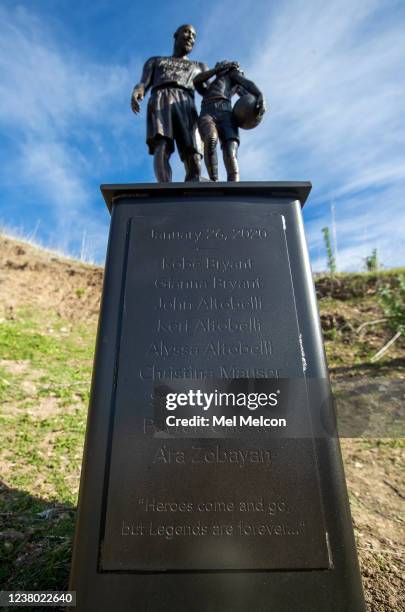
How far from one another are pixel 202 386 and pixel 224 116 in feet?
8.16

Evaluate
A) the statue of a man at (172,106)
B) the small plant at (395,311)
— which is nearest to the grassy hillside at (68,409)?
the small plant at (395,311)

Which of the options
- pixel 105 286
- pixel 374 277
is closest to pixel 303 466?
pixel 105 286

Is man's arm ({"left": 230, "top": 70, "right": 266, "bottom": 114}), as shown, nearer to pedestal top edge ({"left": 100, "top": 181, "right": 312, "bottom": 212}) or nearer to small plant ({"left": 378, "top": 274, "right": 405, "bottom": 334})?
pedestal top edge ({"left": 100, "top": 181, "right": 312, "bottom": 212})

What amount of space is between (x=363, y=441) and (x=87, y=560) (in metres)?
3.25

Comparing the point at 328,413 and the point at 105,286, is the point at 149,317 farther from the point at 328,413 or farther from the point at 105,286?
the point at 328,413

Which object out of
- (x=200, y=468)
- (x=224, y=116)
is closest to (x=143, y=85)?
(x=224, y=116)

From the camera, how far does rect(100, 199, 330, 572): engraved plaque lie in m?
1.37

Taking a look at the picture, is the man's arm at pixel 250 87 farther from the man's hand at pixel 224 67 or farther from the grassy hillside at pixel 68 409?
the grassy hillside at pixel 68 409

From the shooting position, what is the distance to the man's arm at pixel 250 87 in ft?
9.48

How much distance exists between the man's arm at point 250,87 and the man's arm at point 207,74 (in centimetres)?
7

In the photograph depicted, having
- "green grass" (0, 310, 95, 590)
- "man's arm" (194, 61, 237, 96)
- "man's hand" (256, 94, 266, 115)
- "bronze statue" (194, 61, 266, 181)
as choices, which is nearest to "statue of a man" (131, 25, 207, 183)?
"man's arm" (194, 61, 237, 96)

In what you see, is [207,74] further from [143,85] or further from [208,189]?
[208,189]

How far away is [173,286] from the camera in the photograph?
182cm

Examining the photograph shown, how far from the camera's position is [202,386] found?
159cm
